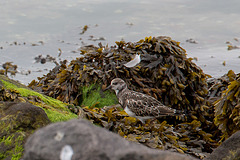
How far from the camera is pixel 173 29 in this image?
1025 cm

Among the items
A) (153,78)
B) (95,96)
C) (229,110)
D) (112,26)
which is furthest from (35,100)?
(112,26)

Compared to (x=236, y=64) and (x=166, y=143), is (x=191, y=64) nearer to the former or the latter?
(x=166, y=143)

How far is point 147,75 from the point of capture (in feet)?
19.1

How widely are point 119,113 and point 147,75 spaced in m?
1.40

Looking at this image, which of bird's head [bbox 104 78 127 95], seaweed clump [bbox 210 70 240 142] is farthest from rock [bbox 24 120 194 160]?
bird's head [bbox 104 78 127 95]

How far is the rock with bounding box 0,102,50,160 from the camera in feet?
8.86

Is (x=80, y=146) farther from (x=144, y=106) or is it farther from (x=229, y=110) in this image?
(x=144, y=106)

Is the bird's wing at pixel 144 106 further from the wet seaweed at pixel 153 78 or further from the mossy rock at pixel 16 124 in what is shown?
the mossy rock at pixel 16 124

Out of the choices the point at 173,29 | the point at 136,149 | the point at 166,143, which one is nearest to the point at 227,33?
the point at 173,29

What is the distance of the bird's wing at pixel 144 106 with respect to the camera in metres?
4.92

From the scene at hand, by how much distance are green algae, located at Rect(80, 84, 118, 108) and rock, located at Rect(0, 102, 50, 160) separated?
264 centimetres

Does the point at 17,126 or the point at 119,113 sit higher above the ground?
the point at 17,126

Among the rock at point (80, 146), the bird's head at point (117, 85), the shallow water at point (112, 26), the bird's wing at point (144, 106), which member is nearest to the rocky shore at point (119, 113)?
the rock at point (80, 146)

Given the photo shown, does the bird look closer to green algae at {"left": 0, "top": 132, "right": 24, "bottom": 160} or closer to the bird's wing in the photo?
the bird's wing
